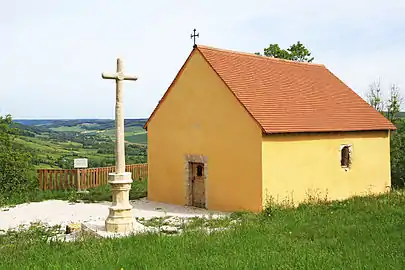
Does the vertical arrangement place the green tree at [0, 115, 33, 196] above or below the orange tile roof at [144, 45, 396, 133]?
below

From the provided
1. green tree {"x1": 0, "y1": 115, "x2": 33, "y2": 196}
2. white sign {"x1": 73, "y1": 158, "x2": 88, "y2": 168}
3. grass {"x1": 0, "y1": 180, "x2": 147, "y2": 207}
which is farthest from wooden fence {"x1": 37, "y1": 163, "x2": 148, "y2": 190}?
green tree {"x1": 0, "y1": 115, "x2": 33, "y2": 196}

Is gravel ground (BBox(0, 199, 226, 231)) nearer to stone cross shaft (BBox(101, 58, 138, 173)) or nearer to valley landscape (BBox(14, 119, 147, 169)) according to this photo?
stone cross shaft (BBox(101, 58, 138, 173))

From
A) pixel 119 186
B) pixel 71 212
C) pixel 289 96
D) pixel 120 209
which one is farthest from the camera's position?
pixel 289 96

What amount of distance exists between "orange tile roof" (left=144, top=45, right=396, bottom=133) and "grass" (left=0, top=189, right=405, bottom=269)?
170 inches

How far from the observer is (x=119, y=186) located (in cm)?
1020

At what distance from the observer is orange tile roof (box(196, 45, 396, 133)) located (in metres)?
14.0

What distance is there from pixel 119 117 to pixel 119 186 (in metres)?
1.62

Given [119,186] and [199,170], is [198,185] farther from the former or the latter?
[119,186]

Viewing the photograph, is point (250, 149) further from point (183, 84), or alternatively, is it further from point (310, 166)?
point (183, 84)

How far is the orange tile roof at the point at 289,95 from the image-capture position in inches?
552

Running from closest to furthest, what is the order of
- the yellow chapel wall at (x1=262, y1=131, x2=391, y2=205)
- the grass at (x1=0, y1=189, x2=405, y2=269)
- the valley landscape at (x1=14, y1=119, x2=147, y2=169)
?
the grass at (x1=0, y1=189, x2=405, y2=269), the yellow chapel wall at (x1=262, y1=131, x2=391, y2=205), the valley landscape at (x1=14, y1=119, x2=147, y2=169)

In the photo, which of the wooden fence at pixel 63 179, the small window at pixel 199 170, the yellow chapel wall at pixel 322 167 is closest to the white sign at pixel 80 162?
the wooden fence at pixel 63 179

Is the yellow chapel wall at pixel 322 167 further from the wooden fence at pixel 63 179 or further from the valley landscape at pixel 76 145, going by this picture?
the valley landscape at pixel 76 145

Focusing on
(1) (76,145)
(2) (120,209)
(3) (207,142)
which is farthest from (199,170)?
(1) (76,145)
